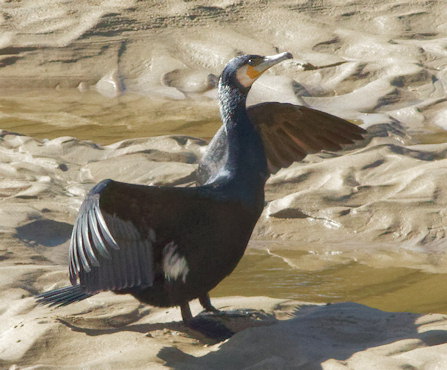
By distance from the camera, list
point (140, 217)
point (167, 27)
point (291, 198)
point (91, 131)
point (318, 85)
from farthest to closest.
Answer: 1. point (167, 27)
2. point (318, 85)
3. point (91, 131)
4. point (291, 198)
5. point (140, 217)

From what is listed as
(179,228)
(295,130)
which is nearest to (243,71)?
Result: (295,130)

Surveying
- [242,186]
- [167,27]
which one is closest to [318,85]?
[167,27]

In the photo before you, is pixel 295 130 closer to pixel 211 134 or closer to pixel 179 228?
pixel 179 228

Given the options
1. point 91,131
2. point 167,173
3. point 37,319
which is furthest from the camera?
point 91,131

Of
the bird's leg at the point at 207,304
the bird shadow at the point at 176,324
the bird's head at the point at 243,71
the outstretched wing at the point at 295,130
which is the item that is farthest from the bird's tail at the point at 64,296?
the bird's head at the point at 243,71

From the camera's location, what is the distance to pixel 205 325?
13.5 ft

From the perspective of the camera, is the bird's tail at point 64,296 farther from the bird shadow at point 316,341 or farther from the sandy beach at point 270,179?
the bird shadow at point 316,341

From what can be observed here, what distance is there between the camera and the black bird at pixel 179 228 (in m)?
3.62

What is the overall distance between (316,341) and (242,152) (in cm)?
84

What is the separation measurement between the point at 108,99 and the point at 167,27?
1.29 m

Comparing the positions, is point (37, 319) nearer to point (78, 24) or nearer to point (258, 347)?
point (258, 347)

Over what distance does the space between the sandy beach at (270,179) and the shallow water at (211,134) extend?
0.06 feet

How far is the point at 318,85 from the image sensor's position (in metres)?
9.55

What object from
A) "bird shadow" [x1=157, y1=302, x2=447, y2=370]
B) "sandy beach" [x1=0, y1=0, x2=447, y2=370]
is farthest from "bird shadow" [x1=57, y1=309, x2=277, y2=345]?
"bird shadow" [x1=157, y1=302, x2=447, y2=370]
